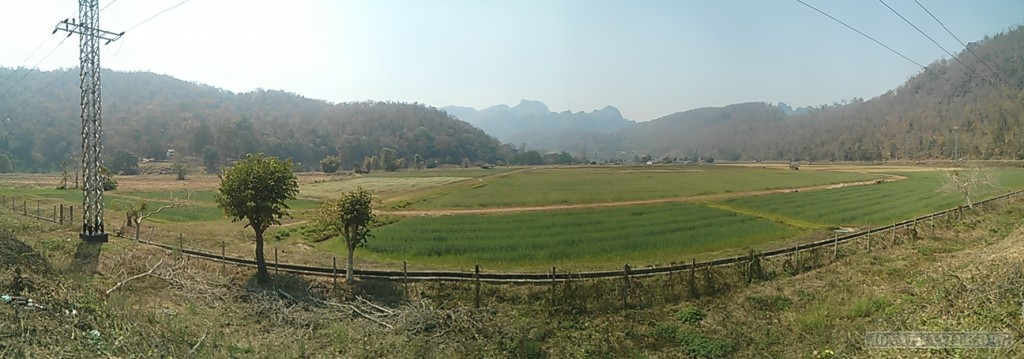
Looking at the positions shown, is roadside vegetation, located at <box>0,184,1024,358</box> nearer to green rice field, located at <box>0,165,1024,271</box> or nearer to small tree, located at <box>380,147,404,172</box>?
green rice field, located at <box>0,165,1024,271</box>

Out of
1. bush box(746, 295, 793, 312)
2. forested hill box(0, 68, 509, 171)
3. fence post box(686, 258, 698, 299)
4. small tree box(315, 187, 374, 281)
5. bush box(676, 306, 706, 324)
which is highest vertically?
forested hill box(0, 68, 509, 171)

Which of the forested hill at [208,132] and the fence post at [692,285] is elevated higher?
the forested hill at [208,132]

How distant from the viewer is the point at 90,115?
19.3 metres

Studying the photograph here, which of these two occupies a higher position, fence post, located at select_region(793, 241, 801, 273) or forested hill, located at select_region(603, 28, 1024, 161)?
forested hill, located at select_region(603, 28, 1024, 161)

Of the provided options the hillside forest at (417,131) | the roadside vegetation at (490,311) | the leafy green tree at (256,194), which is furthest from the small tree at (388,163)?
the leafy green tree at (256,194)

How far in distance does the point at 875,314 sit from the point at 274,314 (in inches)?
561

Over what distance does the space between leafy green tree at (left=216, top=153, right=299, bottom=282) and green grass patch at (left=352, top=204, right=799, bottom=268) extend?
436cm

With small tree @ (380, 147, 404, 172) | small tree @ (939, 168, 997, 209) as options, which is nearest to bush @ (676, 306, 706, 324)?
small tree @ (939, 168, 997, 209)

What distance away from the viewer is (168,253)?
58.5ft

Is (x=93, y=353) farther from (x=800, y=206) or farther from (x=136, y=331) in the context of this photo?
(x=800, y=206)

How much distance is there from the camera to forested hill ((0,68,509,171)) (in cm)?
9600

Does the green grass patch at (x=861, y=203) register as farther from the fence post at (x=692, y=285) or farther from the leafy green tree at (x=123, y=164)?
the leafy green tree at (x=123, y=164)

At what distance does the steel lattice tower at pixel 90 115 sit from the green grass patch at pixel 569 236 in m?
10.7

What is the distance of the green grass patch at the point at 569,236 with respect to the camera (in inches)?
737
